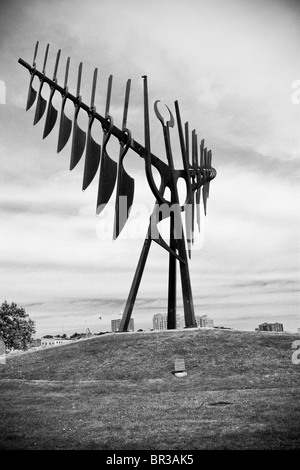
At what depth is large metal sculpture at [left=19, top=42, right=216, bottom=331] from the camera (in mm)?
14078

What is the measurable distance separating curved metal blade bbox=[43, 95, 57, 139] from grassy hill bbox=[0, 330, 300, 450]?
26.3 feet

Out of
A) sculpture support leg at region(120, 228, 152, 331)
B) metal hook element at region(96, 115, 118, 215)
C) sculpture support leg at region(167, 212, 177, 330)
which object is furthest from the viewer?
sculpture support leg at region(167, 212, 177, 330)

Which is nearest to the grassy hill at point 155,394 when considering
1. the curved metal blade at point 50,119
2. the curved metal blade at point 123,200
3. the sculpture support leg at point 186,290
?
the sculpture support leg at point 186,290

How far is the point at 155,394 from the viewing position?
9.62 metres

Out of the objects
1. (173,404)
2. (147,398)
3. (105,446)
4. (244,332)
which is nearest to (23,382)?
(147,398)

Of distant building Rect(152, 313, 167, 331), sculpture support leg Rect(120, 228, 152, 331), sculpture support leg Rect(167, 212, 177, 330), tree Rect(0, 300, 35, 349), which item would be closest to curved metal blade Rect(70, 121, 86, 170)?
sculpture support leg Rect(120, 228, 152, 331)

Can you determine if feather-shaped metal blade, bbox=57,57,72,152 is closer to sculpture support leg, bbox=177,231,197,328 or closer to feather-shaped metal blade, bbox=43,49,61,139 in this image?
feather-shaped metal blade, bbox=43,49,61,139

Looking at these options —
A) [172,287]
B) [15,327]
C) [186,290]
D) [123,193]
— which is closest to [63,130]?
[123,193]

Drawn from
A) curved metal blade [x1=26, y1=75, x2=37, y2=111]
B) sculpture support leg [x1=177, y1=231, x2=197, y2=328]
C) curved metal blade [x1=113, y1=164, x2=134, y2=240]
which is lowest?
sculpture support leg [x1=177, y1=231, x2=197, y2=328]

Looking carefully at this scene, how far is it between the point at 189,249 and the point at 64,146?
7.63 metres

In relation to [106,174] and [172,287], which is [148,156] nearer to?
[106,174]

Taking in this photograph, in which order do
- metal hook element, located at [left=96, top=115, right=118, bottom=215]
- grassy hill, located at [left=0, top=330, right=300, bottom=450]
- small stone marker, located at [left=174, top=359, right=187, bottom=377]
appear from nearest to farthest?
grassy hill, located at [left=0, top=330, right=300, bottom=450], small stone marker, located at [left=174, top=359, right=187, bottom=377], metal hook element, located at [left=96, top=115, right=118, bottom=215]

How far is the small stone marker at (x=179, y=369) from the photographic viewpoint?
1141 centimetres

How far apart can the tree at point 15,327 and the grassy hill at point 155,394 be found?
26.4 metres
